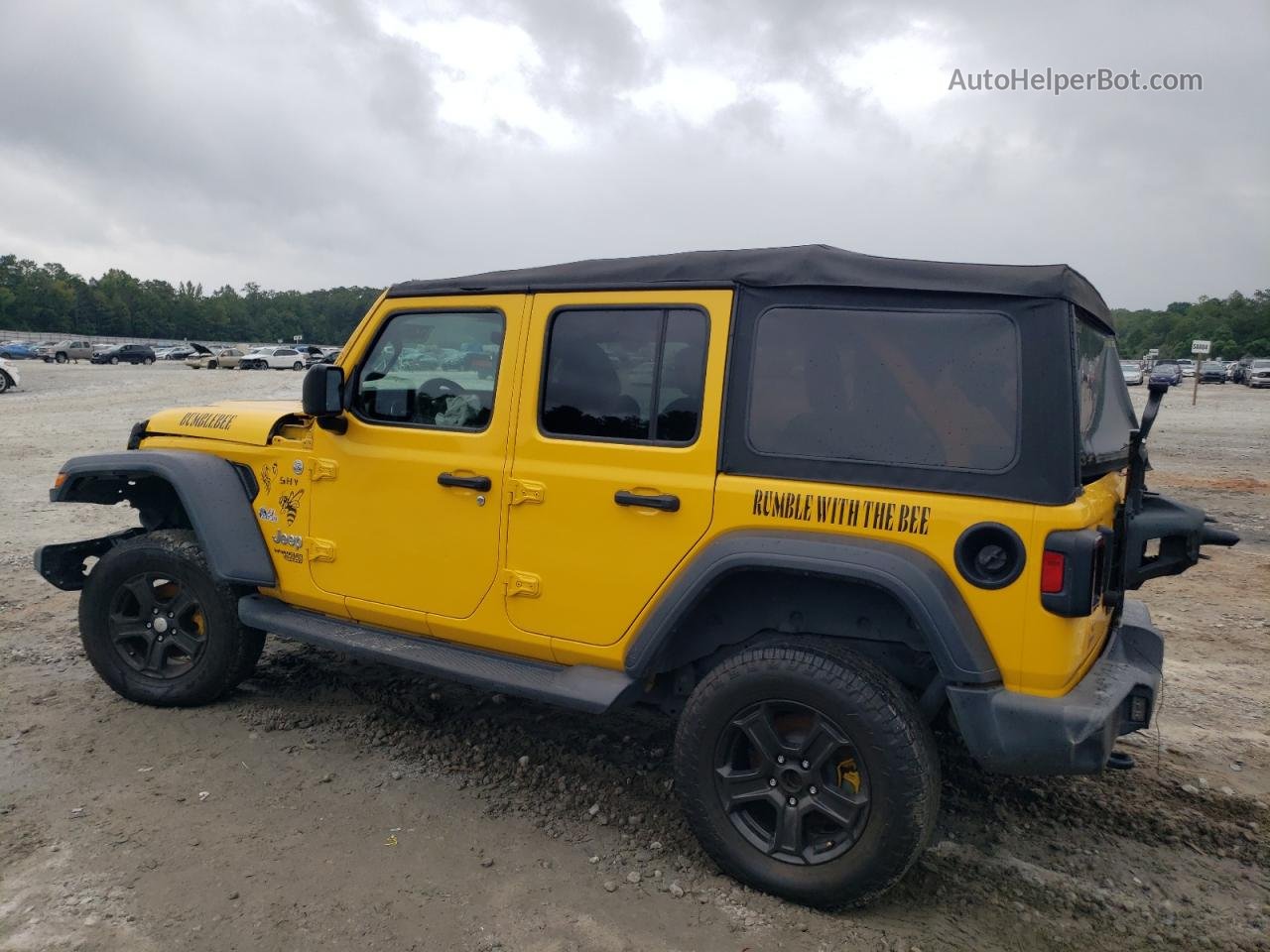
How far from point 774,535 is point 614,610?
651mm

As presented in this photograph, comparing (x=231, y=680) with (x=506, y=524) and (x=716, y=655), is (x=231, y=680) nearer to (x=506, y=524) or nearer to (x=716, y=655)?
(x=506, y=524)

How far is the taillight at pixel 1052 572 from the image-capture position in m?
2.54

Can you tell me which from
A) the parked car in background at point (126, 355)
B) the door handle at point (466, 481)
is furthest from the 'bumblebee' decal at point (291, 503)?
the parked car in background at point (126, 355)

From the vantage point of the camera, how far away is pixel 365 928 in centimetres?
279

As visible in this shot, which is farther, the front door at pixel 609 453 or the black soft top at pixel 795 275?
the front door at pixel 609 453

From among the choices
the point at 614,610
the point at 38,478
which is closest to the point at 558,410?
the point at 614,610

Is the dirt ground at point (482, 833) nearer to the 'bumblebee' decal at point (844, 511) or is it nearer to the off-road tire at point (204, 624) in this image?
the off-road tire at point (204, 624)

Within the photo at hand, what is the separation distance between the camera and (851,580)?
109 inches

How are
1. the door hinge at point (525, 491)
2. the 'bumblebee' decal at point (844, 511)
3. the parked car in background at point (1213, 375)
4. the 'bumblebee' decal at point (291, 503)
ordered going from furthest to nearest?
the parked car in background at point (1213, 375), the 'bumblebee' decal at point (291, 503), the door hinge at point (525, 491), the 'bumblebee' decal at point (844, 511)

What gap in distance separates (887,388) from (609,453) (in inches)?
38.1

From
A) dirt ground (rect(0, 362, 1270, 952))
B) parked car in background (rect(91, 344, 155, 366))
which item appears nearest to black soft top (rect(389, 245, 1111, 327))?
dirt ground (rect(0, 362, 1270, 952))

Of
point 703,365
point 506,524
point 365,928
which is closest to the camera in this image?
point 365,928

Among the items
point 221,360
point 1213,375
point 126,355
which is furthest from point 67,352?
point 1213,375

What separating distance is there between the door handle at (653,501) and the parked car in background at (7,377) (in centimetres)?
3007
